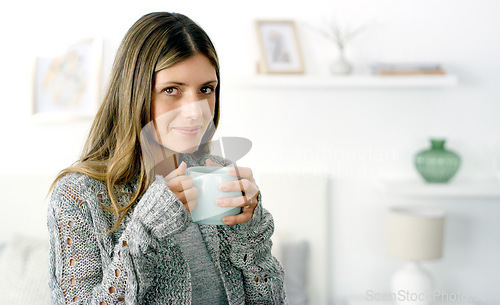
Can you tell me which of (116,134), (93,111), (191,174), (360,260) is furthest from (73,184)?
(360,260)

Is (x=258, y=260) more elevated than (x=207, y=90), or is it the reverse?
(x=207, y=90)

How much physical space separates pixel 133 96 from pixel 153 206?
0.72 feet

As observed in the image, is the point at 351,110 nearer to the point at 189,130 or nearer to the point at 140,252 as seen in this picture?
the point at 189,130

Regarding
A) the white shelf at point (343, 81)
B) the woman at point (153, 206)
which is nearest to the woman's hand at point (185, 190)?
the woman at point (153, 206)

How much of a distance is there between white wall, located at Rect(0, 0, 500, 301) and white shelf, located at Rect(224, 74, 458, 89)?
4.8 inches

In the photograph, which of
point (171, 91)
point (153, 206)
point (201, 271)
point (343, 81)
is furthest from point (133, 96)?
point (343, 81)

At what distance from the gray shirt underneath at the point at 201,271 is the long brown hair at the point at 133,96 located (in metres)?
0.13

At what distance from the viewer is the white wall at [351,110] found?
2119 millimetres

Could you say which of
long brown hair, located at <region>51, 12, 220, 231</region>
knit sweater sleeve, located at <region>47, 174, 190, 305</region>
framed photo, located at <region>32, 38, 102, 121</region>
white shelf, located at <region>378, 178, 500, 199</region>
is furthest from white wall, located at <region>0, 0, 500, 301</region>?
knit sweater sleeve, located at <region>47, 174, 190, 305</region>

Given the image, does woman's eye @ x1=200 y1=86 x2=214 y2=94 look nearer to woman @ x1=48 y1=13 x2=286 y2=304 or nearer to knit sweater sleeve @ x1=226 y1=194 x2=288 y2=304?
woman @ x1=48 y1=13 x2=286 y2=304

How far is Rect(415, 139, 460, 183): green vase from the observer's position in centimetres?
211

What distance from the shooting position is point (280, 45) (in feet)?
6.95

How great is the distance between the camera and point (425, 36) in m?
2.21

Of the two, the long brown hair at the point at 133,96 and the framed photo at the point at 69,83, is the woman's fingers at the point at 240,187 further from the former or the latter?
the framed photo at the point at 69,83
